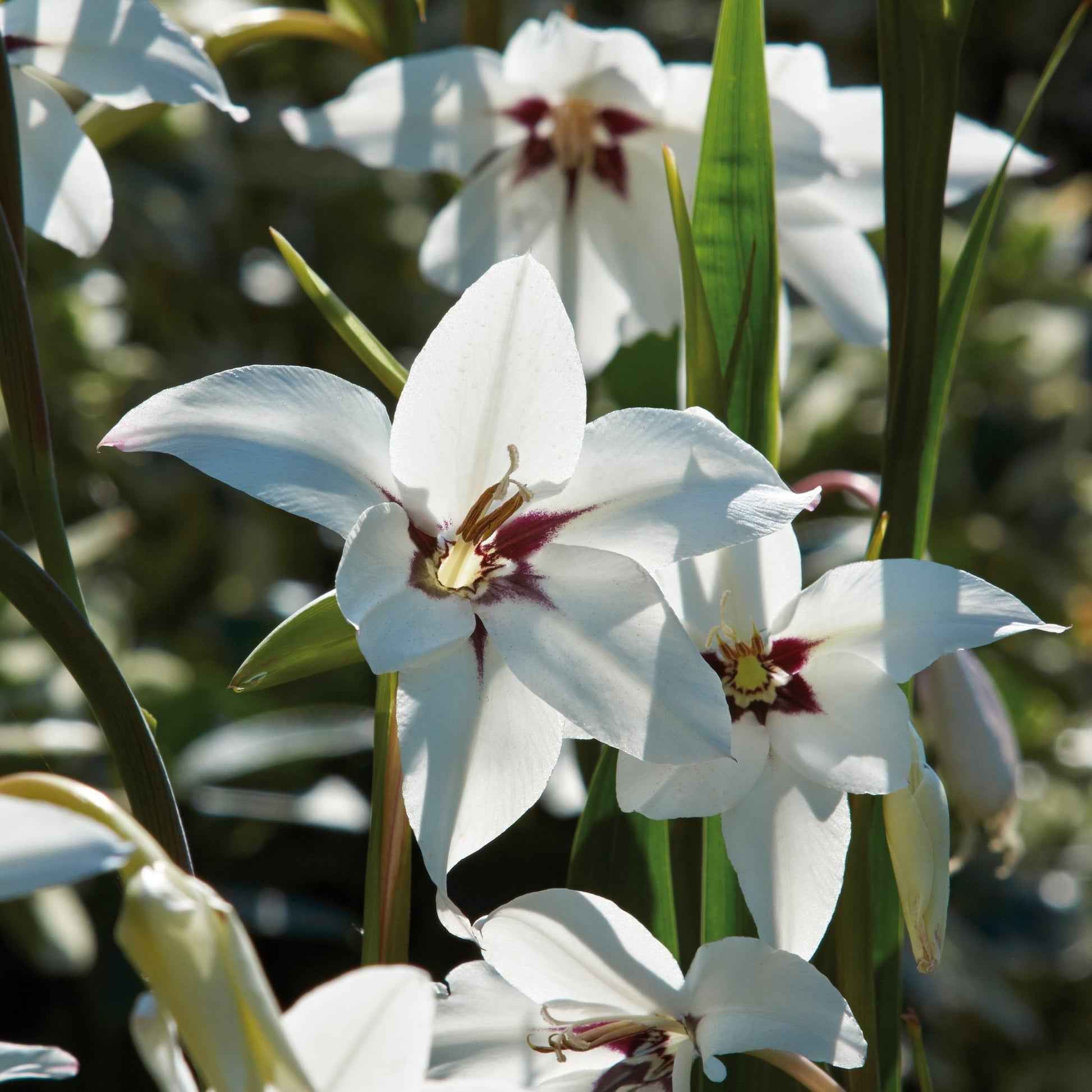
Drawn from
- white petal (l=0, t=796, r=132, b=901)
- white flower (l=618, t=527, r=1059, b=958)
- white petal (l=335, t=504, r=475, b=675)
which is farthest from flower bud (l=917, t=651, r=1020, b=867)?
white petal (l=0, t=796, r=132, b=901)

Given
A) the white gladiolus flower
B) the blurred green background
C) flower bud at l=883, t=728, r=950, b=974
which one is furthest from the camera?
the blurred green background

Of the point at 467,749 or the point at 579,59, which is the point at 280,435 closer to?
the point at 467,749

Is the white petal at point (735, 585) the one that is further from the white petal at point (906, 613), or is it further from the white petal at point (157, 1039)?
the white petal at point (157, 1039)

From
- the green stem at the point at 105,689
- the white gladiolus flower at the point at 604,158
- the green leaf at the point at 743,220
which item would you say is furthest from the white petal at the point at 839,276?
the green stem at the point at 105,689

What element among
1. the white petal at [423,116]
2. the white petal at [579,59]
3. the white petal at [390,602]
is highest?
the white petal at [579,59]

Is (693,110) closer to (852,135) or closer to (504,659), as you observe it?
(852,135)

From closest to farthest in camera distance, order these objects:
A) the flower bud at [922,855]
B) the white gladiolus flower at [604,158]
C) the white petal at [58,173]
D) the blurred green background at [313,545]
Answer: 1. the flower bud at [922,855]
2. the white petal at [58,173]
3. the white gladiolus flower at [604,158]
4. the blurred green background at [313,545]

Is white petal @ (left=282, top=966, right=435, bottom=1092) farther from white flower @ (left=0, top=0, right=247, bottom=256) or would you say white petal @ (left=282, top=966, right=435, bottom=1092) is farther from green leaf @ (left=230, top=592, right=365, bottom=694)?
white flower @ (left=0, top=0, right=247, bottom=256)

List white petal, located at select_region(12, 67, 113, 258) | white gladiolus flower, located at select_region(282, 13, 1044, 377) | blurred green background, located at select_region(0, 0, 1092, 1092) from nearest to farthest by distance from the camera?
white petal, located at select_region(12, 67, 113, 258)
white gladiolus flower, located at select_region(282, 13, 1044, 377)
blurred green background, located at select_region(0, 0, 1092, 1092)
